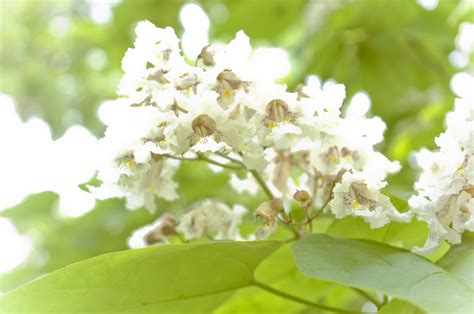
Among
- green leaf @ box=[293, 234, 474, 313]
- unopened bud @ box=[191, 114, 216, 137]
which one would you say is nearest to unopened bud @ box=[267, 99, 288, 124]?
unopened bud @ box=[191, 114, 216, 137]

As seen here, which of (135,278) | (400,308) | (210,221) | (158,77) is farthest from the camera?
(210,221)

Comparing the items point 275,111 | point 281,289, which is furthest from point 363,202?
point 281,289

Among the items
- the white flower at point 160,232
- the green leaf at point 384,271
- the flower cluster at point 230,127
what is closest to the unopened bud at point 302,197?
the flower cluster at point 230,127

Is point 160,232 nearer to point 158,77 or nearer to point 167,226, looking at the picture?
point 167,226

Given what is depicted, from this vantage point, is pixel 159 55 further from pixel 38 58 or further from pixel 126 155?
pixel 38 58

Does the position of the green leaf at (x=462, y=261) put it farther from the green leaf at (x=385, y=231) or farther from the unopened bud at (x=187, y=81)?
the unopened bud at (x=187, y=81)

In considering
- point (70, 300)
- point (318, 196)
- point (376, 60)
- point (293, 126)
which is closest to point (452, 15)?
point (376, 60)
